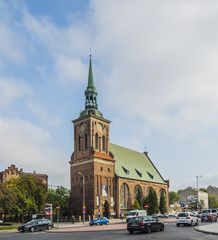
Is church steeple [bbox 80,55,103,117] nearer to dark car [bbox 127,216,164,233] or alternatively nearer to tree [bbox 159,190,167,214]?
tree [bbox 159,190,167,214]

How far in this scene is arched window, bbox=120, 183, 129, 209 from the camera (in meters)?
71.0

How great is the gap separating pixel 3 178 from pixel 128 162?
37427 millimetres

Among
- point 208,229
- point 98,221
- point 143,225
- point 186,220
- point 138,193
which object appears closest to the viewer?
point 143,225

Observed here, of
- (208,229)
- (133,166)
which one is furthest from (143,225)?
(133,166)

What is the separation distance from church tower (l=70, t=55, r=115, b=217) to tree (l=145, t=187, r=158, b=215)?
13902mm

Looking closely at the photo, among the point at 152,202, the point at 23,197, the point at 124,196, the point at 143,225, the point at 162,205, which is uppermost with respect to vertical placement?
the point at 23,197

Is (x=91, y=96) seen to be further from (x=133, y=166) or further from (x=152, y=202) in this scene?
(x=152, y=202)

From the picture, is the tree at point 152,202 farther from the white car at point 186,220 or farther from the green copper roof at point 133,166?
the white car at point 186,220

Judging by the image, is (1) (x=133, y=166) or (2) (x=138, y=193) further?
(1) (x=133, y=166)

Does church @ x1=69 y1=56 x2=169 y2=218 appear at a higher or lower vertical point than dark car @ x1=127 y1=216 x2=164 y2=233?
higher

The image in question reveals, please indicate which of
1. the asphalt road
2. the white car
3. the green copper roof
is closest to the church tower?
the green copper roof

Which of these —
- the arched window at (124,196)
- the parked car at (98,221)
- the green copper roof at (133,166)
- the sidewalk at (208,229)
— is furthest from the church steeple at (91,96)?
the sidewalk at (208,229)

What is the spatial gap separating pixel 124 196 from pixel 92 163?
12847mm

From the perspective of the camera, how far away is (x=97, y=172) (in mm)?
66250
